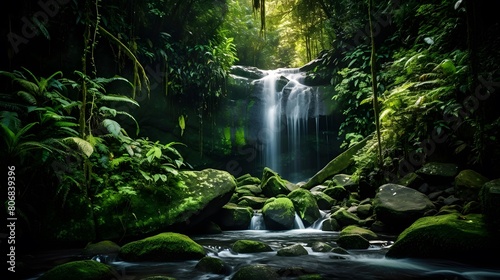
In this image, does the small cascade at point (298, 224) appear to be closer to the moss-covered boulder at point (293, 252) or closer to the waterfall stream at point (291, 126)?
the moss-covered boulder at point (293, 252)

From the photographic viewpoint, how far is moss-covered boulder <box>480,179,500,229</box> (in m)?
3.68

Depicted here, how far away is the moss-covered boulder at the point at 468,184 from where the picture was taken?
17.0 feet

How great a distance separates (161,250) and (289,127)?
9321 millimetres

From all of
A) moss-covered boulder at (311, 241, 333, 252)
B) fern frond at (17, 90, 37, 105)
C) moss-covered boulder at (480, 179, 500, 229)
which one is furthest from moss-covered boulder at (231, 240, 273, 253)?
fern frond at (17, 90, 37, 105)

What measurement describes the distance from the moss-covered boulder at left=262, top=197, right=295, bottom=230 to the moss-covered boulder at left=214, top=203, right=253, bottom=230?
1.47ft

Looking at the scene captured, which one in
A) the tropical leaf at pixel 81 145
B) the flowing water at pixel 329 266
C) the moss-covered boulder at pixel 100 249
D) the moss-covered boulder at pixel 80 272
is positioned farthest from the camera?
the tropical leaf at pixel 81 145

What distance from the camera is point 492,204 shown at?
373cm

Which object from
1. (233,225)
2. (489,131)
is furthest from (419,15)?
(233,225)

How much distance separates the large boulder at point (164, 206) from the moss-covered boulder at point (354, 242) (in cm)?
256

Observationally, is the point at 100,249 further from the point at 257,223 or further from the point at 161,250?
the point at 257,223

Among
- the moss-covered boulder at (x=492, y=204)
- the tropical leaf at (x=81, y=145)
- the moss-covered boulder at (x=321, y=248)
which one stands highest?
the tropical leaf at (x=81, y=145)

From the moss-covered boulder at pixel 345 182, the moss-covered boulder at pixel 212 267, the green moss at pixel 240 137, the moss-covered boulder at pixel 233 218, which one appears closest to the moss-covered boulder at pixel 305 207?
the moss-covered boulder at pixel 233 218

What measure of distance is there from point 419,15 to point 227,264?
9301mm

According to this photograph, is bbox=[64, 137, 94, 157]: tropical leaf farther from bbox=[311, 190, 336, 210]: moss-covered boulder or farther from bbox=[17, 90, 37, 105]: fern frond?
bbox=[311, 190, 336, 210]: moss-covered boulder
